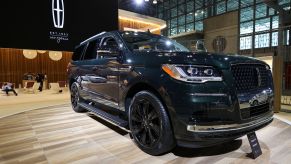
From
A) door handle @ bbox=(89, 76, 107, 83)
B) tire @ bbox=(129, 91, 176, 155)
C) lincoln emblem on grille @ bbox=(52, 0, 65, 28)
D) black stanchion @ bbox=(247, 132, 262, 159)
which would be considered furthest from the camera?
lincoln emblem on grille @ bbox=(52, 0, 65, 28)

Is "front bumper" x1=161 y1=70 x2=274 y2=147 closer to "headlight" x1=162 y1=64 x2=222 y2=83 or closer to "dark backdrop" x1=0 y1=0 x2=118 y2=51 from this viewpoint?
"headlight" x1=162 y1=64 x2=222 y2=83

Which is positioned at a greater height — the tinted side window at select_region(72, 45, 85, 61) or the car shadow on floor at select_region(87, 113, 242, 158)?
the tinted side window at select_region(72, 45, 85, 61)

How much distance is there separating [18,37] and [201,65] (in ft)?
28.1

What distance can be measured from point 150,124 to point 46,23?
808cm

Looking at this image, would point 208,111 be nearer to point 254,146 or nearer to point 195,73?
point 195,73

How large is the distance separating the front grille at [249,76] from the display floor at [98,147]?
2.53ft

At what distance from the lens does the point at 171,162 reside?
2.16m

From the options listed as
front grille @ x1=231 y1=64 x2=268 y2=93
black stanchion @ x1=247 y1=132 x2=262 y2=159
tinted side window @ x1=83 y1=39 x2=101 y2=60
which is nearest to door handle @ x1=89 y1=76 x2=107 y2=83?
tinted side window @ x1=83 y1=39 x2=101 y2=60

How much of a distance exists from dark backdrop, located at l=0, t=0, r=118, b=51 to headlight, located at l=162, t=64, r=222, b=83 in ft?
27.0

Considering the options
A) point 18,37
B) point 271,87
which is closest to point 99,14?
point 18,37

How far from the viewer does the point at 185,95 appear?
1797mm

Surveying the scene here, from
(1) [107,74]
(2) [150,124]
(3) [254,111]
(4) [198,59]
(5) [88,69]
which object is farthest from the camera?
(5) [88,69]

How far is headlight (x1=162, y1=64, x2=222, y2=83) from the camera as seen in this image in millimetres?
1821

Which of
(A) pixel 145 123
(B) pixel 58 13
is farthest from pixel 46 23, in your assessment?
(A) pixel 145 123
